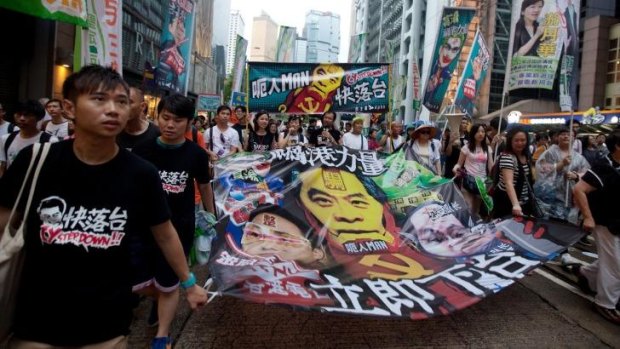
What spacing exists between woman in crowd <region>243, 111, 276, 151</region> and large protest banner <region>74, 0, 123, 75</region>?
228cm

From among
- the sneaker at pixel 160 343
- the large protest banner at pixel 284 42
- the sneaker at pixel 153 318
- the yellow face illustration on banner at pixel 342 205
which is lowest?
the sneaker at pixel 153 318

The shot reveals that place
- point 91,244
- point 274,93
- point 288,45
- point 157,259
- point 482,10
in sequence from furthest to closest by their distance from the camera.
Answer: point 482,10
point 288,45
point 274,93
point 157,259
point 91,244

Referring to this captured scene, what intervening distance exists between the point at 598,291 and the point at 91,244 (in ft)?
14.3

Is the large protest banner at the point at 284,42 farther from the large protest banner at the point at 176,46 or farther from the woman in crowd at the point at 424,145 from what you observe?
the woman in crowd at the point at 424,145

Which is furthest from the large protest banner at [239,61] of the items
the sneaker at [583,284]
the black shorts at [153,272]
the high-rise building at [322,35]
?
the high-rise building at [322,35]

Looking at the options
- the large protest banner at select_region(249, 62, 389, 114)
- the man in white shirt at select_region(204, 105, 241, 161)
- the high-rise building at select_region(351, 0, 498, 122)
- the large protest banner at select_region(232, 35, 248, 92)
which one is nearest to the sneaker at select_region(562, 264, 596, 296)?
the large protest banner at select_region(249, 62, 389, 114)

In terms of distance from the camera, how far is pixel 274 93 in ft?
26.6

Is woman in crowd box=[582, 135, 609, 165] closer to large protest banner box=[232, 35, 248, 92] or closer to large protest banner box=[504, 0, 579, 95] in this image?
large protest banner box=[504, 0, 579, 95]

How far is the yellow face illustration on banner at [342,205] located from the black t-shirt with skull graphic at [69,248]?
2.78 meters

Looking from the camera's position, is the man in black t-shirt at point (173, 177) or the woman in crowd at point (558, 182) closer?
the man in black t-shirt at point (173, 177)

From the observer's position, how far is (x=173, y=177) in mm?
3195

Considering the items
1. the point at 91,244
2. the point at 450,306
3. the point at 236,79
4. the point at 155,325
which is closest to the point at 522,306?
the point at 450,306

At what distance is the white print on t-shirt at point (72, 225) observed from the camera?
5.41 ft

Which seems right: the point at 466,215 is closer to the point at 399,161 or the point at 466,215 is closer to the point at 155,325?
the point at 399,161
